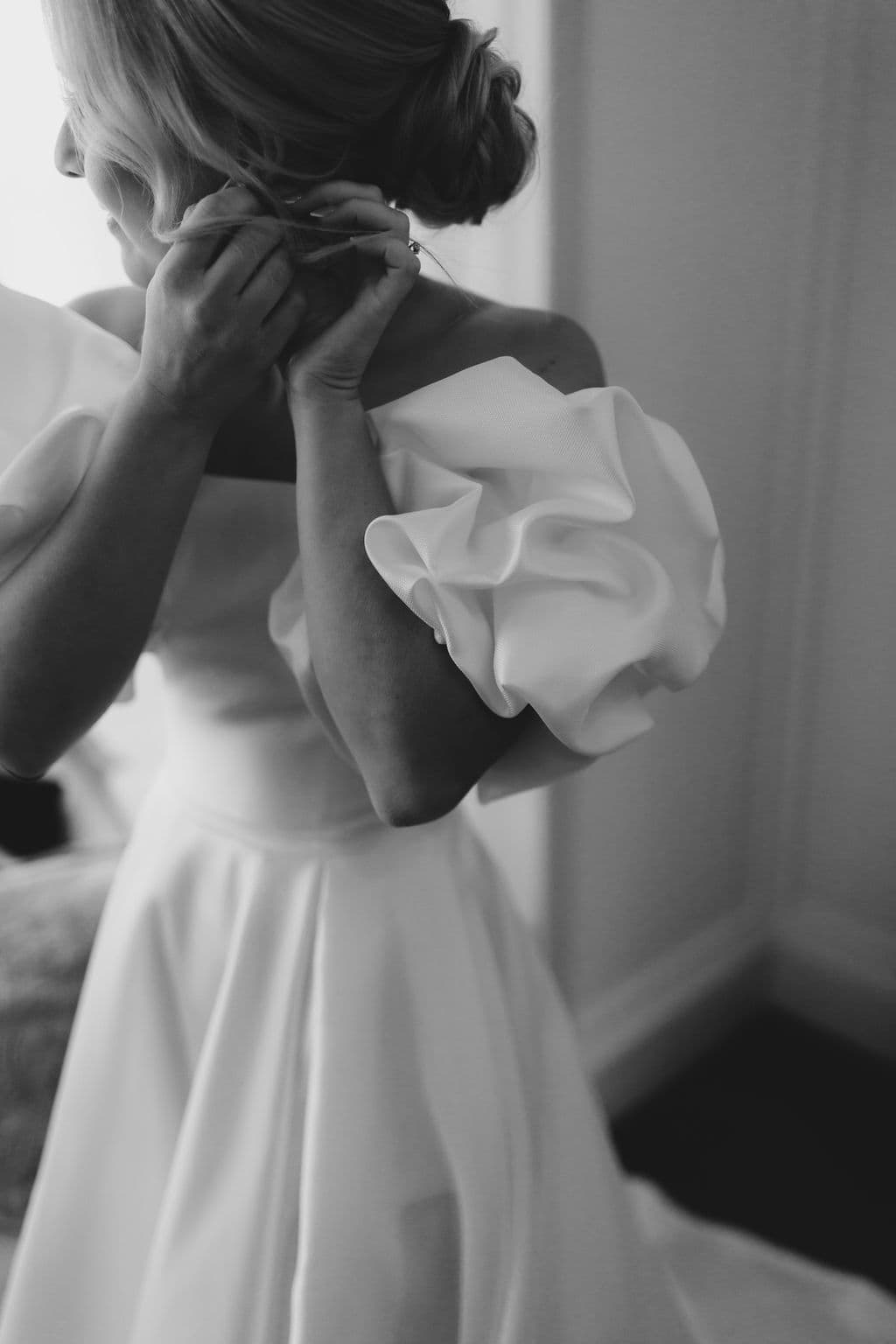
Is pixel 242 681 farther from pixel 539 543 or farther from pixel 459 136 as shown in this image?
pixel 459 136

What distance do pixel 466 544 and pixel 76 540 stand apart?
0.75ft

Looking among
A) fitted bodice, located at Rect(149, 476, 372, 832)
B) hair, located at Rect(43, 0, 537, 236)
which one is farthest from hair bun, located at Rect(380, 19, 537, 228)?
fitted bodice, located at Rect(149, 476, 372, 832)

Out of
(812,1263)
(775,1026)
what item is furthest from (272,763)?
(775,1026)

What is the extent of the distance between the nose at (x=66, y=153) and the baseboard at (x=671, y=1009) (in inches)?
49.5

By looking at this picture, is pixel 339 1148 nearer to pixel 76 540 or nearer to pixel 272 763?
pixel 272 763

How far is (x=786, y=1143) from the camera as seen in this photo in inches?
59.9

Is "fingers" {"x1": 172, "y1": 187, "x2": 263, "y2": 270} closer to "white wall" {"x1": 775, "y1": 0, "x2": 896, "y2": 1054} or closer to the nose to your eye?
the nose

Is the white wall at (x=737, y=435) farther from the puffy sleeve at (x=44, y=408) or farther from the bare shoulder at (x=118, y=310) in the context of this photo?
the puffy sleeve at (x=44, y=408)

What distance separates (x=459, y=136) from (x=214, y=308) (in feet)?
0.68

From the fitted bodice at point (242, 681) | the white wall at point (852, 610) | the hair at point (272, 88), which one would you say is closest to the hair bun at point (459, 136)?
the hair at point (272, 88)

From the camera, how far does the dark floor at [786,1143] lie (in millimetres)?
1385

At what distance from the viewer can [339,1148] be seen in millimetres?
734

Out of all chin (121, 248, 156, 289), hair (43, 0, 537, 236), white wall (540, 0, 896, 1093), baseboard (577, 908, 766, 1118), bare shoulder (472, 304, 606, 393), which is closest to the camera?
hair (43, 0, 537, 236)

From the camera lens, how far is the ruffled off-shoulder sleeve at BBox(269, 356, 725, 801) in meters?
0.61
